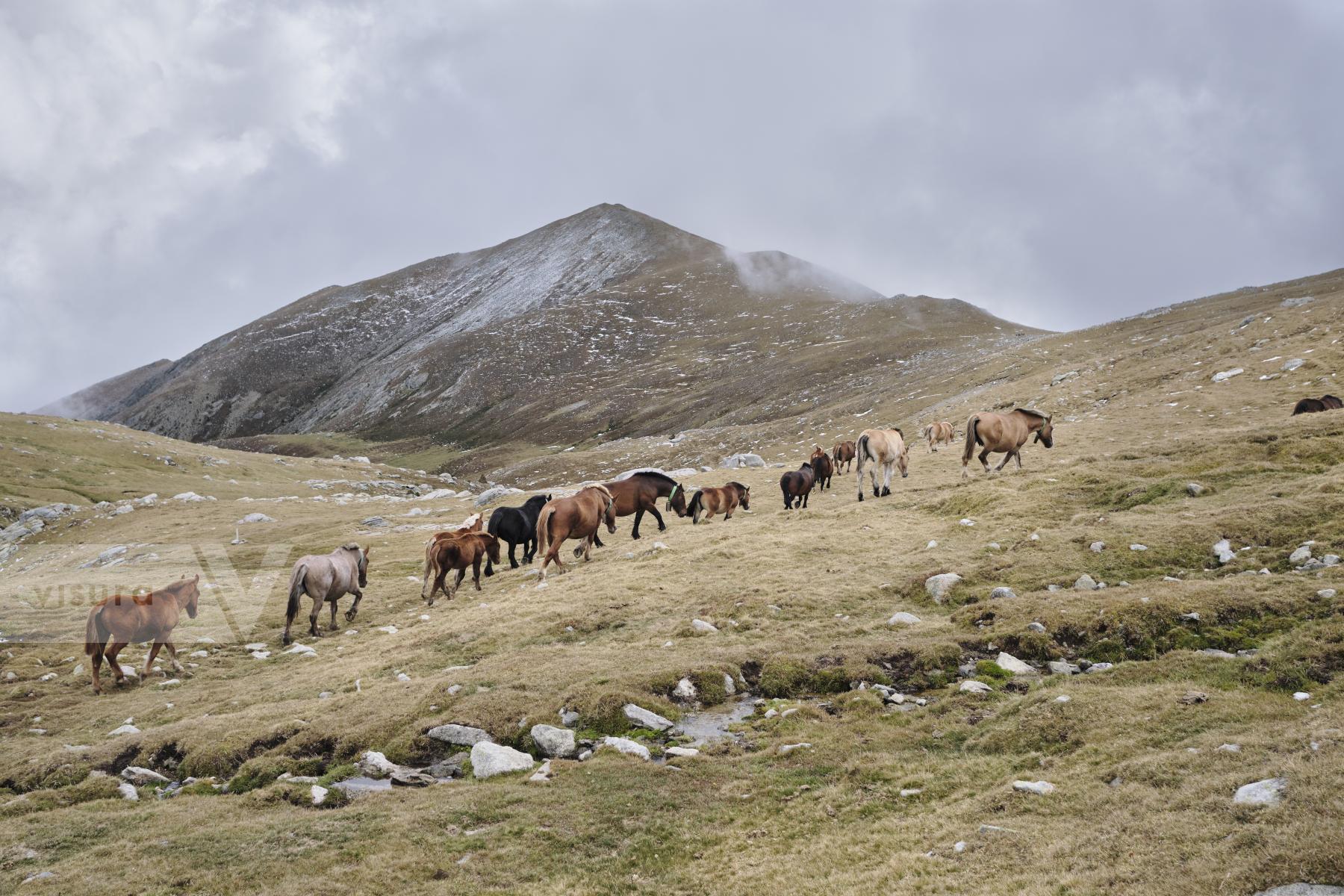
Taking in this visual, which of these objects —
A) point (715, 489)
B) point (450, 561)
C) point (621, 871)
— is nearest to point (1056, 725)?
point (621, 871)

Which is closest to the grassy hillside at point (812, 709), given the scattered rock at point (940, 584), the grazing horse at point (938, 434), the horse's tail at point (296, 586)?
the scattered rock at point (940, 584)

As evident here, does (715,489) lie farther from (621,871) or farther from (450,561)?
(621,871)

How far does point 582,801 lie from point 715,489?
1991cm

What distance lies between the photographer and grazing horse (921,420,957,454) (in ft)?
130

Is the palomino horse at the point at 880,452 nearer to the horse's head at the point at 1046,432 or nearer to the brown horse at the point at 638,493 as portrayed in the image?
the horse's head at the point at 1046,432

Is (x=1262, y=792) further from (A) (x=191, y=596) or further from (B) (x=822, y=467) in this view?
(B) (x=822, y=467)

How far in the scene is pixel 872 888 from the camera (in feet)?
19.9

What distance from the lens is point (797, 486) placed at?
94.7 feet

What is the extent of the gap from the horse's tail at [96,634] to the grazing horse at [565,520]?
9534mm

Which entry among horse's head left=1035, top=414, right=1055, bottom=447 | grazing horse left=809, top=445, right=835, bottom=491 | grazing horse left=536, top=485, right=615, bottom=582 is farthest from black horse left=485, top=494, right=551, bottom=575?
horse's head left=1035, top=414, right=1055, bottom=447

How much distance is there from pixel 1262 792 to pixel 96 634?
18.8 m

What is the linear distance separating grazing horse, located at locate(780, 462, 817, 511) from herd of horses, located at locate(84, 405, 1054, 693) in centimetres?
4

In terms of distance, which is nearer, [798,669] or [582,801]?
[582,801]

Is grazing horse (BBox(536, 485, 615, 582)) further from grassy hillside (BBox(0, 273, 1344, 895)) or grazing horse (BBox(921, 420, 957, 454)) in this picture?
grazing horse (BBox(921, 420, 957, 454))
